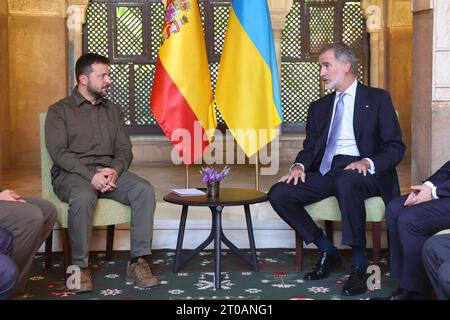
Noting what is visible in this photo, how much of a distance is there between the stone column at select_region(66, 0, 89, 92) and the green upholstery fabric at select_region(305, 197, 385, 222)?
4.49 metres

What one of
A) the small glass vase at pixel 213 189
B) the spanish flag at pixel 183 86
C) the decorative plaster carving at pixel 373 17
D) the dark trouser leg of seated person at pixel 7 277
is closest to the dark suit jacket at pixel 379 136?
the small glass vase at pixel 213 189

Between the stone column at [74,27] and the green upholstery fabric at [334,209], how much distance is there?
4487mm

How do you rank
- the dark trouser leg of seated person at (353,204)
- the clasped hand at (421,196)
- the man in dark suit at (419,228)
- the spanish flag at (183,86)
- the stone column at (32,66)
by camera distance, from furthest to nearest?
the stone column at (32,66) < the spanish flag at (183,86) < the dark trouser leg of seated person at (353,204) < the clasped hand at (421,196) < the man in dark suit at (419,228)

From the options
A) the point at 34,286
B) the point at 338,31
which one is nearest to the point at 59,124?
the point at 34,286

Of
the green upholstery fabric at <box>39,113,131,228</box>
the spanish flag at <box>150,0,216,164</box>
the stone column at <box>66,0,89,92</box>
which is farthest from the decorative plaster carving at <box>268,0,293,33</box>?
the green upholstery fabric at <box>39,113,131,228</box>

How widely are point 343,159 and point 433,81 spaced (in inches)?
35.8

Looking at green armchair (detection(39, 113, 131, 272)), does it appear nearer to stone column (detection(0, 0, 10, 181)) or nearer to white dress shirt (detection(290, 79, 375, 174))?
white dress shirt (detection(290, 79, 375, 174))

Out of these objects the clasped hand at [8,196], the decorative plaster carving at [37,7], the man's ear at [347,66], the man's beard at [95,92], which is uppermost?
the decorative plaster carving at [37,7]

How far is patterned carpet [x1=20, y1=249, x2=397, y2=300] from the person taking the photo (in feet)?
14.1

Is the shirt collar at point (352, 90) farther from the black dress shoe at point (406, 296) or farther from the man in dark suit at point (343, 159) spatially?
the black dress shoe at point (406, 296)

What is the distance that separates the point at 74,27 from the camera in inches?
336

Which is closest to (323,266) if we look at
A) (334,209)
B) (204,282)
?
(334,209)

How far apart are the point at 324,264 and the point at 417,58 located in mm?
1705

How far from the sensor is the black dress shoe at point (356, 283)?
4316 mm
